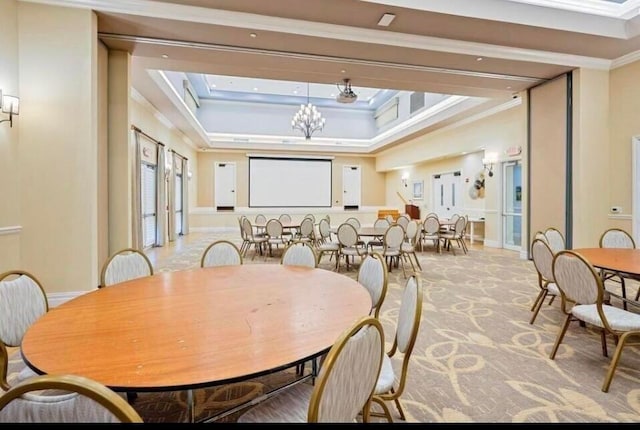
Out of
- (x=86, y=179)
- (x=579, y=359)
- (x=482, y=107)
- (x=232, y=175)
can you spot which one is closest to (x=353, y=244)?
(x=579, y=359)

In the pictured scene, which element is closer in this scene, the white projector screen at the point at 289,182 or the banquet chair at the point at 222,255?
the banquet chair at the point at 222,255

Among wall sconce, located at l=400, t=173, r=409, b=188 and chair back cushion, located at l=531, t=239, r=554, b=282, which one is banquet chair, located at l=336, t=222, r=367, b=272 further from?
wall sconce, located at l=400, t=173, r=409, b=188

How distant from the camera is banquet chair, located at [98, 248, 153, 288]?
2598 mm

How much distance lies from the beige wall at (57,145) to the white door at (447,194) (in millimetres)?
10256

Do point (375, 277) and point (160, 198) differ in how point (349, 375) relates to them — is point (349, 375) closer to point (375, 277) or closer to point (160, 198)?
point (375, 277)

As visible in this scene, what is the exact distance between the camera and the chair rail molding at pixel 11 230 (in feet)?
11.6

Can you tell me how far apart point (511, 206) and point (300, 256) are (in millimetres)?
7627

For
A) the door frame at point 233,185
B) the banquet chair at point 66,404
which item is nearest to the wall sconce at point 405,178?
the door frame at point 233,185

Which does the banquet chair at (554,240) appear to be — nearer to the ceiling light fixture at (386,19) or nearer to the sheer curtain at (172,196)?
the ceiling light fixture at (386,19)

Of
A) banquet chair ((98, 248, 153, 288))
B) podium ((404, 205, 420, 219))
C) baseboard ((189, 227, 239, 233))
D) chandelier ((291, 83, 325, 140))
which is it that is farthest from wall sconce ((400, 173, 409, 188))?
banquet chair ((98, 248, 153, 288))

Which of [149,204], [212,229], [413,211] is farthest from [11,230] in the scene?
[413,211]

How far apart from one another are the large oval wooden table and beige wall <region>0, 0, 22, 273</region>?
251 centimetres

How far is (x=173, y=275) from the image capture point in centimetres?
257

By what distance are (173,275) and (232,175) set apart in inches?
487
